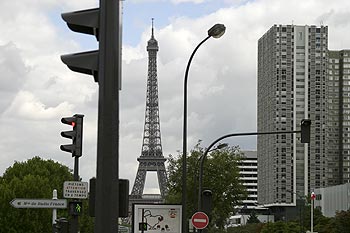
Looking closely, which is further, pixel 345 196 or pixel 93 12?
pixel 345 196

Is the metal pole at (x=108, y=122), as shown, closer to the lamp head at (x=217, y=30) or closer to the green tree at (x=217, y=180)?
the lamp head at (x=217, y=30)

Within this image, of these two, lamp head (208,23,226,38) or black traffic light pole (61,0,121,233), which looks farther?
lamp head (208,23,226,38)

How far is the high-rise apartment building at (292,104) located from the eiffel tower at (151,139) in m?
26.8

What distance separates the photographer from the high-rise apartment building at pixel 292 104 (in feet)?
529

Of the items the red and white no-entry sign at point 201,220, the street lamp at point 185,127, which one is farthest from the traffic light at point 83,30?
the red and white no-entry sign at point 201,220

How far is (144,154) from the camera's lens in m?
132

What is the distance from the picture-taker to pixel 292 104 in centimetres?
16375

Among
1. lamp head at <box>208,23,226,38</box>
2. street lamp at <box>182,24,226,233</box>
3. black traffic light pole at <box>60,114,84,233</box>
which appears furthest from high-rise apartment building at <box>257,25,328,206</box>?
black traffic light pole at <box>60,114,84,233</box>

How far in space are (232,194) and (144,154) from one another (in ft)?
237

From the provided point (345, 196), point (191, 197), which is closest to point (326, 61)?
point (345, 196)

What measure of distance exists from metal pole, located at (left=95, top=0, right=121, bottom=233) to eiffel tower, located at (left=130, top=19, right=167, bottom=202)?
108666 mm

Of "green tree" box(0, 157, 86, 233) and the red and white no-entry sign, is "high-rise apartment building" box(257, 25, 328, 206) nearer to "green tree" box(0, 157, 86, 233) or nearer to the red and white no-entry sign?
"green tree" box(0, 157, 86, 233)

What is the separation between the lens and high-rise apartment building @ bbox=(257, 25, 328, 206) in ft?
529

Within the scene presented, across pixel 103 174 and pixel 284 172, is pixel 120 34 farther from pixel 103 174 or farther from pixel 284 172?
pixel 284 172
